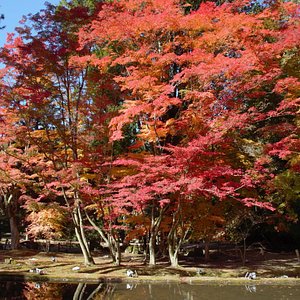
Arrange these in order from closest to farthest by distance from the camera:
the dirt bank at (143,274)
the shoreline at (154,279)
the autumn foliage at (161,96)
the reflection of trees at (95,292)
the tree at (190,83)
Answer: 1. the reflection of trees at (95,292)
2. the shoreline at (154,279)
3. the dirt bank at (143,274)
4. the tree at (190,83)
5. the autumn foliage at (161,96)

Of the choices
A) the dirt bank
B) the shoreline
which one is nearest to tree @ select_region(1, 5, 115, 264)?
the dirt bank

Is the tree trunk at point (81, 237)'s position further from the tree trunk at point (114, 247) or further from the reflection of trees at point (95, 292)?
the reflection of trees at point (95, 292)

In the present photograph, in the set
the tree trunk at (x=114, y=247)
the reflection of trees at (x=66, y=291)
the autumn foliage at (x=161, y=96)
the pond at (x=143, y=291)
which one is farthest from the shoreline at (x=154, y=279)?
the tree trunk at (x=114, y=247)

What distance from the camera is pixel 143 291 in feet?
29.5

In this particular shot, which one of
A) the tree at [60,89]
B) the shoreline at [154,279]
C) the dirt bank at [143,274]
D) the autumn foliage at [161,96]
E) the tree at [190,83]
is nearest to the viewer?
the shoreline at [154,279]

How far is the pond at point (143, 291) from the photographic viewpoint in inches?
324

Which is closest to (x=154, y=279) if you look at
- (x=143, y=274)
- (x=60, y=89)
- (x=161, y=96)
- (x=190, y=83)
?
(x=143, y=274)

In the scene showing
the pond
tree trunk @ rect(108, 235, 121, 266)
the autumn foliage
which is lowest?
the pond

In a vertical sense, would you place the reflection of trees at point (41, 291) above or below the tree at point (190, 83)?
below

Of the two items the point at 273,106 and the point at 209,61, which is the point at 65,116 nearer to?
the point at 209,61

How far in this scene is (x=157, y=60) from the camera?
477 inches

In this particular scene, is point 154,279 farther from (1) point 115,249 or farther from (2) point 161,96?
(2) point 161,96

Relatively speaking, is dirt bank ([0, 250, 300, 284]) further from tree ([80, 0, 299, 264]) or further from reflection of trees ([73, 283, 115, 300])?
tree ([80, 0, 299, 264])

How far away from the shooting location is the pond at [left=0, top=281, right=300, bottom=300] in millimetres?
8234
